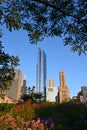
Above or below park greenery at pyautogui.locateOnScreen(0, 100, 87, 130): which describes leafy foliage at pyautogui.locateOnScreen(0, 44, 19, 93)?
above

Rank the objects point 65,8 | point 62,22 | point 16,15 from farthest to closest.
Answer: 1. point 62,22
2. point 65,8
3. point 16,15

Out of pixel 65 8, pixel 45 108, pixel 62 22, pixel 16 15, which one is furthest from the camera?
pixel 45 108

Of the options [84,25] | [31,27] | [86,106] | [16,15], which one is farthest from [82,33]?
[86,106]

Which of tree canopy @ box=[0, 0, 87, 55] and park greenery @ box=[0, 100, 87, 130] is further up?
tree canopy @ box=[0, 0, 87, 55]

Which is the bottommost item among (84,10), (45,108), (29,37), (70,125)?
(70,125)

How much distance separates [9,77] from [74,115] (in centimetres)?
368

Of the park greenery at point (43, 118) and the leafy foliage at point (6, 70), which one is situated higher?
the leafy foliage at point (6, 70)

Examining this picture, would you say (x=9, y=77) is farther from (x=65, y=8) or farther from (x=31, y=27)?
(x=65, y=8)

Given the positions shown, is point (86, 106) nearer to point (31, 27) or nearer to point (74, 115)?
point (74, 115)

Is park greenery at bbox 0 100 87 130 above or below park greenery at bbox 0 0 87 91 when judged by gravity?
below

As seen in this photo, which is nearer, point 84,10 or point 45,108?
point 84,10

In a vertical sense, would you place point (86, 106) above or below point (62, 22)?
below

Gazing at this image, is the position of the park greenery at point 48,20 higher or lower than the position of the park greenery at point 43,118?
higher

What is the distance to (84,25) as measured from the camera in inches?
480
